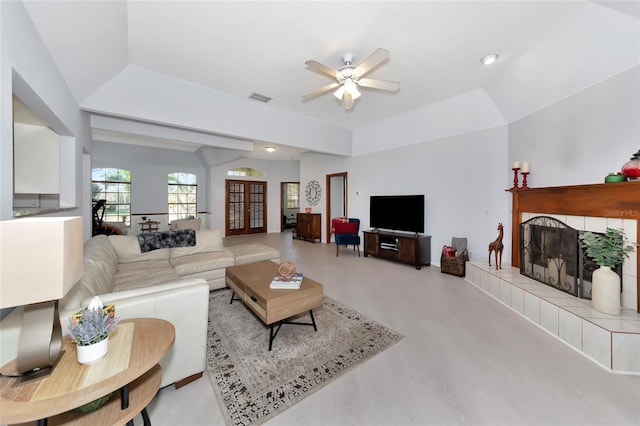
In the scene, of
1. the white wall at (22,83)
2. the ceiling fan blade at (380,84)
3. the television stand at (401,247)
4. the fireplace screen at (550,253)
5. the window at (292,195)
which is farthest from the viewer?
the window at (292,195)

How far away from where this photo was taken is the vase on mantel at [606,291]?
214 cm

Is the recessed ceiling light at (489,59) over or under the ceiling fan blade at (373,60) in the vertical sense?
over

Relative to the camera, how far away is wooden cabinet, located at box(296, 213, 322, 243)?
7270 millimetres

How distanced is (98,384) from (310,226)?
21.0 ft

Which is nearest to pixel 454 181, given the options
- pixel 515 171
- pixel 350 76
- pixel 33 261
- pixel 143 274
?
pixel 515 171

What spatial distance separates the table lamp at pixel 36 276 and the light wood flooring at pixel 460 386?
32.8 inches

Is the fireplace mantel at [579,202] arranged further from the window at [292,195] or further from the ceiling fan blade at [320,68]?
the window at [292,195]

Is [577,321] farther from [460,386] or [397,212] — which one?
[397,212]

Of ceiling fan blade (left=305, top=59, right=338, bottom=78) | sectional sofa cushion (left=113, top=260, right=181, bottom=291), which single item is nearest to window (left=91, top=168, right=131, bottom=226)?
sectional sofa cushion (left=113, top=260, right=181, bottom=291)

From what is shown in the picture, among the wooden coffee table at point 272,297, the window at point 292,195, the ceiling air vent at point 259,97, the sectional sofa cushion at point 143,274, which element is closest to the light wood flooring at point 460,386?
the wooden coffee table at point 272,297

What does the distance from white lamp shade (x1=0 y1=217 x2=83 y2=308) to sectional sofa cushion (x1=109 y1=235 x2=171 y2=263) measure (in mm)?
2790

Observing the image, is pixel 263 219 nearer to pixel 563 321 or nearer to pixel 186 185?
pixel 186 185

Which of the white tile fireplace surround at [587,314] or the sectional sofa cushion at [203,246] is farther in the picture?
the sectional sofa cushion at [203,246]

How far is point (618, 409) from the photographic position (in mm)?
1537
